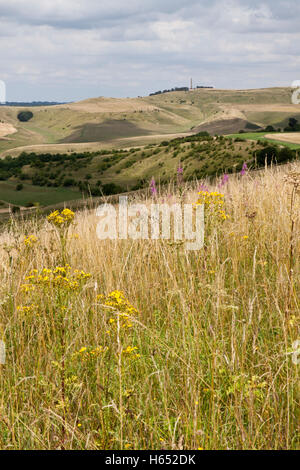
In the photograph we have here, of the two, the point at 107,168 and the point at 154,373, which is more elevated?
the point at 107,168

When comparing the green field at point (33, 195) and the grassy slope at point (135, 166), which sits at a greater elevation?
the grassy slope at point (135, 166)

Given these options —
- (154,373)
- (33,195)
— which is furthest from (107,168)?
(154,373)

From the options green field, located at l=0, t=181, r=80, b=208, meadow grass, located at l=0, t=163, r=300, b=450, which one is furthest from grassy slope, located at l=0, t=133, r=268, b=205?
meadow grass, located at l=0, t=163, r=300, b=450

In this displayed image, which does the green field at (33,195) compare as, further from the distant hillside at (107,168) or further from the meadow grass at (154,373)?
the meadow grass at (154,373)

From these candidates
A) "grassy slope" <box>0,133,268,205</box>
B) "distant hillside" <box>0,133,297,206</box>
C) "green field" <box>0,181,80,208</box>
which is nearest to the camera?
"grassy slope" <box>0,133,268,205</box>

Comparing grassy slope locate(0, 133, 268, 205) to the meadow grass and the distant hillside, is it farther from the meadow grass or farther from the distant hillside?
the meadow grass

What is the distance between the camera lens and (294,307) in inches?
113

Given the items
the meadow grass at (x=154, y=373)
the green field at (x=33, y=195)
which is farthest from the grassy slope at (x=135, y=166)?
the meadow grass at (x=154, y=373)

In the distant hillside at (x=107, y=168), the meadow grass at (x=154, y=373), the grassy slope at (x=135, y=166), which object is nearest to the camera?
the meadow grass at (x=154, y=373)

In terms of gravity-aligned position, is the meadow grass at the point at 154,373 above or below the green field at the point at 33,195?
above

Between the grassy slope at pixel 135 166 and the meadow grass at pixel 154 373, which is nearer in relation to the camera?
the meadow grass at pixel 154 373

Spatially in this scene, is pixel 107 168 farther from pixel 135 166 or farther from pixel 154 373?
pixel 154 373

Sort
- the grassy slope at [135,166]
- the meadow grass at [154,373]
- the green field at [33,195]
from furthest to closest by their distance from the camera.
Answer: the green field at [33,195] < the grassy slope at [135,166] < the meadow grass at [154,373]

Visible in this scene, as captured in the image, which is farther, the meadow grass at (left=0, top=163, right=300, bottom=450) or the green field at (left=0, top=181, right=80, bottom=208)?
the green field at (left=0, top=181, right=80, bottom=208)
